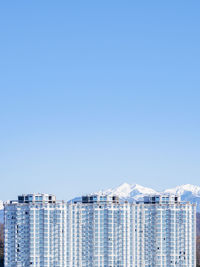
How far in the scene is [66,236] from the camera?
219ft

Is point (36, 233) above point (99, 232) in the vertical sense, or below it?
above

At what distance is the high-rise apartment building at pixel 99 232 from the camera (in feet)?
215

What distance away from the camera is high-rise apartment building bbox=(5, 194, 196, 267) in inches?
2576

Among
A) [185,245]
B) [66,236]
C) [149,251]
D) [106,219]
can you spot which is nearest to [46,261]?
[66,236]

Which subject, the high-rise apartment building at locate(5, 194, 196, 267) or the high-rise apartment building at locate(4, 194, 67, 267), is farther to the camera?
the high-rise apartment building at locate(5, 194, 196, 267)

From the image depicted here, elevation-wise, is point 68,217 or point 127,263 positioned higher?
point 68,217

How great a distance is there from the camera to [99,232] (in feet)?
220

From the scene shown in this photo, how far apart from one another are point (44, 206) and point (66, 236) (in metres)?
4.56

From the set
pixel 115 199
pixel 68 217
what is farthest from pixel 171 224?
pixel 68 217

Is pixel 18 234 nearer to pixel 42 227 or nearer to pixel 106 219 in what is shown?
pixel 42 227

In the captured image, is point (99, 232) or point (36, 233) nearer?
point (36, 233)

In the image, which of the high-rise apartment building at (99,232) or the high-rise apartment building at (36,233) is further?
the high-rise apartment building at (99,232)

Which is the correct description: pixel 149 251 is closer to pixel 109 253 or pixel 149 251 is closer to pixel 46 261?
pixel 109 253

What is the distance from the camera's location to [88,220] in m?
67.4
